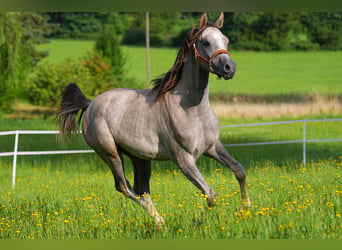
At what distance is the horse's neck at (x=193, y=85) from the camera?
5383 mm

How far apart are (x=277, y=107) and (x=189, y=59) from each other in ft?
65.5

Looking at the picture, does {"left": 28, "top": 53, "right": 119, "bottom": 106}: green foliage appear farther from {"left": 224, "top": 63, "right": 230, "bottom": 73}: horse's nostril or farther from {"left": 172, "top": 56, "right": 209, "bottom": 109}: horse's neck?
{"left": 224, "top": 63, "right": 230, "bottom": 73}: horse's nostril

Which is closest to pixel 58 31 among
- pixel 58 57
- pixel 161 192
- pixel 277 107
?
pixel 58 57

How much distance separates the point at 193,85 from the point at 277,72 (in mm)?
30007

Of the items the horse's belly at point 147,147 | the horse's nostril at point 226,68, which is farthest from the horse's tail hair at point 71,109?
the horse's nostril at point 226,68

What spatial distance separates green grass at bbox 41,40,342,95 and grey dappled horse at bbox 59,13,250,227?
22.4m

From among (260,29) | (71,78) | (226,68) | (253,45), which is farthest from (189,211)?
(253,45)

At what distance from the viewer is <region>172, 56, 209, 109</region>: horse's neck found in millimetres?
5383

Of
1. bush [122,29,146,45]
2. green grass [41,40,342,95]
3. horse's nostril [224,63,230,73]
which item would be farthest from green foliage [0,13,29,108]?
bush [122,29,146,45]

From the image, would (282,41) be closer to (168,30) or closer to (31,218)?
(168,30)

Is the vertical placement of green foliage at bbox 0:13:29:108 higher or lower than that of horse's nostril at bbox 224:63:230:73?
lower

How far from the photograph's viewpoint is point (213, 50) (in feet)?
16.7

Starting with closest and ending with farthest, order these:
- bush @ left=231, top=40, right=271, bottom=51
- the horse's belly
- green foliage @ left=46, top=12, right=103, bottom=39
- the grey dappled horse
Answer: the grey dappled horse → the horse's belly → bush @ left=231, top=40, right=271, bottom=51 → green foliage @ left=46, top=12, right=103, bottom=39

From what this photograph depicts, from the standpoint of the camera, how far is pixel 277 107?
24703mm
